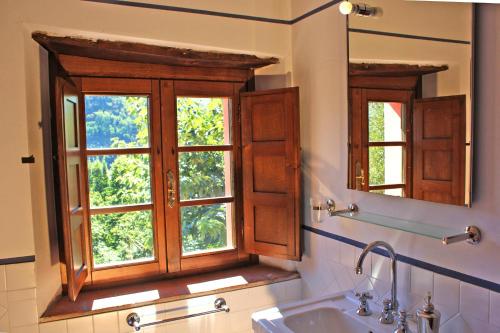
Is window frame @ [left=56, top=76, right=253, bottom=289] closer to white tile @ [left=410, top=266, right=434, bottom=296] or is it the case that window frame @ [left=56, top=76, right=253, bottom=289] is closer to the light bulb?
the light bulb

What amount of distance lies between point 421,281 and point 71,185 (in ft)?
5.09

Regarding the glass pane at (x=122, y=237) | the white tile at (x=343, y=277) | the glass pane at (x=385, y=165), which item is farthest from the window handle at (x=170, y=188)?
the glass pane at (x=385, y=165)

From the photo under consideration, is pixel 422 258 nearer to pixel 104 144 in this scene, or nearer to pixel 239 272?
pixel 239 272

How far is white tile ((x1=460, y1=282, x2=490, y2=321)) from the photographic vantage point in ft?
3.92

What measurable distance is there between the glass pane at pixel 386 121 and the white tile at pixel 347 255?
512 millimetres

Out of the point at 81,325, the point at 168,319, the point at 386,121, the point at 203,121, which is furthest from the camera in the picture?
the point at 203,121

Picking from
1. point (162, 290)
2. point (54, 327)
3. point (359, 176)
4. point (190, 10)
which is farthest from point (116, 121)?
point (359, 176)

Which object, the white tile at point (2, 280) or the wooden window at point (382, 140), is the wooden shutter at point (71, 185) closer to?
the white tile at point (2, 280)

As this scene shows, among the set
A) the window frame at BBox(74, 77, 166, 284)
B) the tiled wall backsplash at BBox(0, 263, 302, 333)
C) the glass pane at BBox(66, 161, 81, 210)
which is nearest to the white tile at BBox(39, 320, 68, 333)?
the tiled wall backsplash at BBox(0, 263, 302, 333)

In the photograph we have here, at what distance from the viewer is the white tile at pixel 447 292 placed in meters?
1.29

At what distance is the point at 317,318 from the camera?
1608mm

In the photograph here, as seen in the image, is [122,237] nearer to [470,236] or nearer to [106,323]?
[106,323]

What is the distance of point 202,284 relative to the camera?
2.09 metres

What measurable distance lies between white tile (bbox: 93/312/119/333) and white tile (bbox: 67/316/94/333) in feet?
0.07
